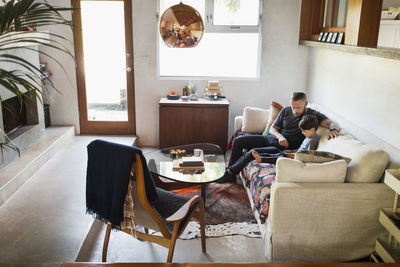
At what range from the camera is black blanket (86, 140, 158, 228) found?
2479mm

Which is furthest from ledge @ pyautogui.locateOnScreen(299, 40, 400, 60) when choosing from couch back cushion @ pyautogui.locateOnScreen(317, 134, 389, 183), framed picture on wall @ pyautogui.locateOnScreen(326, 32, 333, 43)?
couch back cushion @ pyautogui.locateOnScreen(317, 134, 389, 183)

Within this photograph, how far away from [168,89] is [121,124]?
35.8 inches

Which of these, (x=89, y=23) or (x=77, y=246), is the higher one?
(x=89, y=23)

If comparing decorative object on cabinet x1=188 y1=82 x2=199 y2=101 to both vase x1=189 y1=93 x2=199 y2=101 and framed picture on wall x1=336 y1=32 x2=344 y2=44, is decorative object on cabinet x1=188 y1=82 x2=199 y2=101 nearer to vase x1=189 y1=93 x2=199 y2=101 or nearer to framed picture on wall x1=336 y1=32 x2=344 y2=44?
vase x1=189 y1=93 x2=199 y2=101

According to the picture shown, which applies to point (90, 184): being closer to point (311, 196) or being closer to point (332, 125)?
point (311, 196)

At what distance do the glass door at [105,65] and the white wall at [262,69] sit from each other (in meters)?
0.17

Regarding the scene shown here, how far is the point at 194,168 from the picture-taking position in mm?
3594

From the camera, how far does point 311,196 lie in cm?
270

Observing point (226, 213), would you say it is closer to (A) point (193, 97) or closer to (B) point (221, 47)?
(A) point (193, 97)

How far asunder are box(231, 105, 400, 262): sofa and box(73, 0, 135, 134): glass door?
3.40 meters

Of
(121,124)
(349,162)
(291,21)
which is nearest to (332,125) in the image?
(349,162)

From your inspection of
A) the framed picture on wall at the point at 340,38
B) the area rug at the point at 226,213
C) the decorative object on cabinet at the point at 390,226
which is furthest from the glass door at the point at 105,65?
the decorative object on cabinet at the point at 390,226

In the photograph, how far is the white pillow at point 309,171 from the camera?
279cm

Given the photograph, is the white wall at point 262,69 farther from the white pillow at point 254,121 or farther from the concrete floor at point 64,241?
the concrete floor at point 64,241
